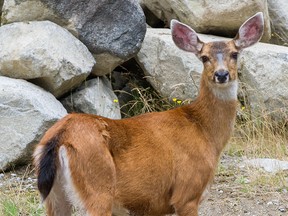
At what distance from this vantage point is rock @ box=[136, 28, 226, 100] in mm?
9398

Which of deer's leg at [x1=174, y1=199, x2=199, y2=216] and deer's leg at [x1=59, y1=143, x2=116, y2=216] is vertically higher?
deer's leg at [x1=59, y1=143, x2=116, y2=216]

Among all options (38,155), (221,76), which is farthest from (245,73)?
(38,155)

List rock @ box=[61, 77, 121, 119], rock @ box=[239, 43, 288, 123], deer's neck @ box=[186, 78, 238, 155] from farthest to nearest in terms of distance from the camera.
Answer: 1. rock @ box=[239, 43, 288, 123]
2. rock @ box=[61, 77, 121, 119]
3. deer's neck @ box=[186, 78, 238, 155]

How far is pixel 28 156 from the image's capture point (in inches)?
313

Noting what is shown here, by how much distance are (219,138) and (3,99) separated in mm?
2569

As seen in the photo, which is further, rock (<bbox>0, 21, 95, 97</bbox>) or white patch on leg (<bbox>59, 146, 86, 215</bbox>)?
rock (<bbox>0, 21, 95, 97</bbox>)

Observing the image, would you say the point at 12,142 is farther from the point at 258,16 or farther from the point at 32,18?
the point at 258,16

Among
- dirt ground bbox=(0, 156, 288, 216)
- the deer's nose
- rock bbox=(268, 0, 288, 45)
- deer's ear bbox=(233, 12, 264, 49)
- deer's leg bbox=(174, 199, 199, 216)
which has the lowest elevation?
dirt ground bbox=(0, 156, 288, 216)

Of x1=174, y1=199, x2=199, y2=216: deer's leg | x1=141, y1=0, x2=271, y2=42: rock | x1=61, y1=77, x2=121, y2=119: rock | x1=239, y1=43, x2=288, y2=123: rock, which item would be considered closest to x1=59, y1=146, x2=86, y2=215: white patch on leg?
x1=174, y1=199, x2=199, y2=216: deer's leg

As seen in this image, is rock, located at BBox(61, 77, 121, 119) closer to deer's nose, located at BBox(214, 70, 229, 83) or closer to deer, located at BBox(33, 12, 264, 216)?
deer, located at BBox(33, 12, 264, 216)

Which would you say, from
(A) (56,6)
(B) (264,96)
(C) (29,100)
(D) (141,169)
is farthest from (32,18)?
(D) (141,169)

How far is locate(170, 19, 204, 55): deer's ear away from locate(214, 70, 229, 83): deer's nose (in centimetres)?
57

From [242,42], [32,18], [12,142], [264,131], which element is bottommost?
[264,131]

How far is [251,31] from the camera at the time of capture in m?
6.73
